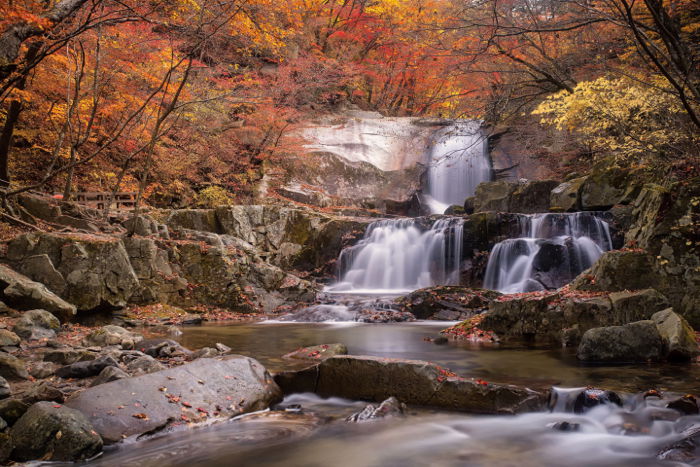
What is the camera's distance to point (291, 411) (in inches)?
194

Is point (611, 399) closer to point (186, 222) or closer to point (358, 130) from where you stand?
point (186, 222)

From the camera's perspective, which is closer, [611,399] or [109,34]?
[611,399]

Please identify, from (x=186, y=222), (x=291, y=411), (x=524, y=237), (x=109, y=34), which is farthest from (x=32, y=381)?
(x=524, y=237)

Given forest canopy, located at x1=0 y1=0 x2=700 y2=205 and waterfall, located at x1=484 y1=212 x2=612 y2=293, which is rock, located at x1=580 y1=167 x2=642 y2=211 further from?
waterfall, located at x1=484 y1=212 x2=612 y2=293

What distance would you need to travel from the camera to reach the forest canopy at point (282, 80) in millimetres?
5715

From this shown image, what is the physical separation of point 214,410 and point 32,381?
6.33ft

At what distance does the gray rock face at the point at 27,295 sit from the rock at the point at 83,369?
13.0ft

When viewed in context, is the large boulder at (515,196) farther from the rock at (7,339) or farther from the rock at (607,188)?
the rock at (7,339)

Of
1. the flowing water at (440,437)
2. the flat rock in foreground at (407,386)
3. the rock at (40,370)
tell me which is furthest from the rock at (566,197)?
the rock at (40,370)

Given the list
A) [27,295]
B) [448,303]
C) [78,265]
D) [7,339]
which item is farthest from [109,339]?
[448,303]

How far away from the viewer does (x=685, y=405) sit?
4223mm

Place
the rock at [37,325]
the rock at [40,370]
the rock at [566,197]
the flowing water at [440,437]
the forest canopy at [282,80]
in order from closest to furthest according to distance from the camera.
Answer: the flowing water at [440,437], the rock at [40,370], the forest canopy at [282,80], the rock at [37,325], the rock at [566,197]

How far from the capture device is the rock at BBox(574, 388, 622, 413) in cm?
453

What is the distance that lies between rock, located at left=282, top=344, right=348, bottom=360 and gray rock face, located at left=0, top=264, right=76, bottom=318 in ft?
14.6
